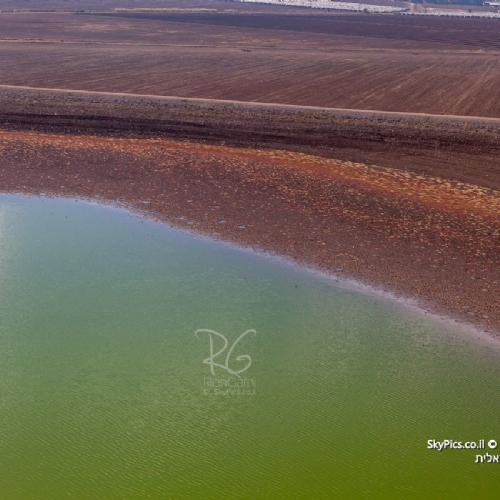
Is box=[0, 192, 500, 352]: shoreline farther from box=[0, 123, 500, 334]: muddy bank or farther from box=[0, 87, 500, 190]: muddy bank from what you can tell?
box=[0, 87, 500, 190]: muddy bank

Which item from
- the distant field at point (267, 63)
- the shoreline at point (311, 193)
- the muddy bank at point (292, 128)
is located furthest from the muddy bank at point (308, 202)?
the distant field at point (267, 63)

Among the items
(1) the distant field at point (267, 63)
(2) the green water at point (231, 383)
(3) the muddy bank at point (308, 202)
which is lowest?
(2) the green water at point (231, 383)

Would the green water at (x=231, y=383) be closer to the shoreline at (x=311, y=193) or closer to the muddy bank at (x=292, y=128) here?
the shoreline at (x=311, y=193)

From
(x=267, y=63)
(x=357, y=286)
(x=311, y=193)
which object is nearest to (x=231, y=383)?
(x=357, y=286)

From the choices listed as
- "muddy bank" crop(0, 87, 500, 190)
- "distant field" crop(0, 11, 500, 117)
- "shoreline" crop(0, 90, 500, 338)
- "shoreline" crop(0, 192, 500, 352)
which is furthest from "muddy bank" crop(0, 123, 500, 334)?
"distant field" crop(0, 11, 500, 117)

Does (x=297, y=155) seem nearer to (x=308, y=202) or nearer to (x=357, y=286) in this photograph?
(x=308, y=202)

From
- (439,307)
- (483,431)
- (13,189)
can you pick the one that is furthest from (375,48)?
(483,431)
